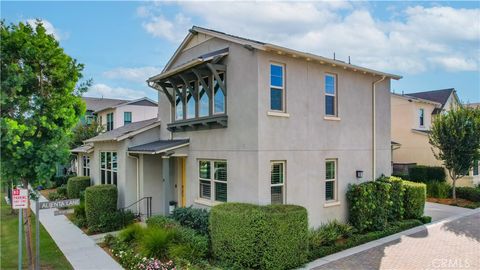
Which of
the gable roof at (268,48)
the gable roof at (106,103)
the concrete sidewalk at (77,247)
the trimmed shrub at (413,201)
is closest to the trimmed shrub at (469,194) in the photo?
the trimmed shrub at (413,201)

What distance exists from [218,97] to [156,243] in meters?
5.40

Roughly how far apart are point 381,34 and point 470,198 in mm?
11888

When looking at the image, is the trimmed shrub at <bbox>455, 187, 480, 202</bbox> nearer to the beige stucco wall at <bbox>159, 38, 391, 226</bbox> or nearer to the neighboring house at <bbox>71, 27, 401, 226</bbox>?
the neighboring house at <bbox>71, 27, 401, 226</bbox>

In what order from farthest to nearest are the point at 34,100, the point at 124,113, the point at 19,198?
the point at 124,113 → the point at 34,100 → the point at 19,198

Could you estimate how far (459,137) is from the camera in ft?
59.3

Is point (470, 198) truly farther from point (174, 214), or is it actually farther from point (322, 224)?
point (174, 214)

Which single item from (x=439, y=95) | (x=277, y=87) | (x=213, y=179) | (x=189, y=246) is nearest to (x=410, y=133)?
(x=439, y=95)

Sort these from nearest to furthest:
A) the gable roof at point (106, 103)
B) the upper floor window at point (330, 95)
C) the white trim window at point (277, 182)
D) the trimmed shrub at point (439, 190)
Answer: the white trim window at point (277, 182) < the upper floor window at point (330, 95) < the trimmed shrub at point (439, 190) < the gable roof at point (106, 103)

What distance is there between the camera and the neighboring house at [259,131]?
1044 centimetres

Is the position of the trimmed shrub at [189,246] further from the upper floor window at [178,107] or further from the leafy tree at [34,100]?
the upper floor window at [178,107]

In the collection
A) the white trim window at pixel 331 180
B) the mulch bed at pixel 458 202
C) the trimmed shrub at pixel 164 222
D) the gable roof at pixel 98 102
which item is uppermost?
the gable roof at pixel 98 102

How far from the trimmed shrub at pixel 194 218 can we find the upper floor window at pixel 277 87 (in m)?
4.36

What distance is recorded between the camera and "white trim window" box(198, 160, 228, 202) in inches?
453

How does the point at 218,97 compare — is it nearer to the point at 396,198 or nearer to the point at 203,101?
the point at 203,101
